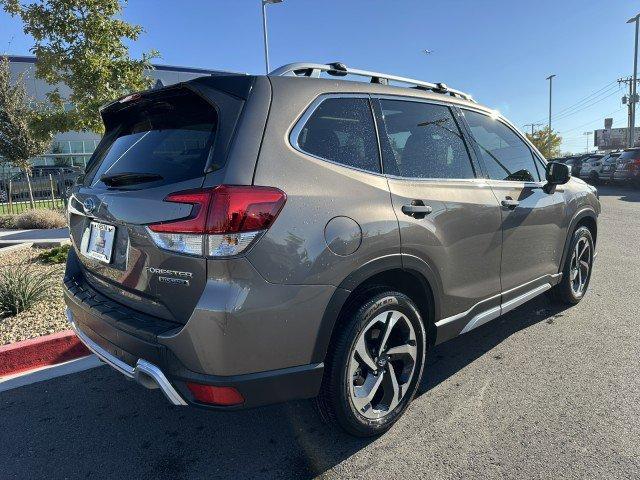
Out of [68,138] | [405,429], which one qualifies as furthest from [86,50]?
[68,138]

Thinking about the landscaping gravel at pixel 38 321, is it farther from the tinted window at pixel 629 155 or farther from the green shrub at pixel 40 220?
the tinted window at pixel 629 155

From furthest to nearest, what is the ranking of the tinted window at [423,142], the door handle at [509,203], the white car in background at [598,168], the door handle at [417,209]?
1. the white car in background at [598,168]
2. the door handle at [509,203]
3. the tinted window at [423,142]
4. the door handle at [417,209]

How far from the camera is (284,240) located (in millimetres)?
2023

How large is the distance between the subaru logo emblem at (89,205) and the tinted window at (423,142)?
1604mm

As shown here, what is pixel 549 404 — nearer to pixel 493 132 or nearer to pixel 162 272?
pixel 493 132

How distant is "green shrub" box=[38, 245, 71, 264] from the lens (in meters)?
6.31

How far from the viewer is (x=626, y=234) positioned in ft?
28.7

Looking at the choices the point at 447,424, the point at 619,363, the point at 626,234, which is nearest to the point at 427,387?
the point at 447,424

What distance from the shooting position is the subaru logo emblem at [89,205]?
250 centimetres

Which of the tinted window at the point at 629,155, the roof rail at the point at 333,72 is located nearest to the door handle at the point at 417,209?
the roof rail at the point at 333,72

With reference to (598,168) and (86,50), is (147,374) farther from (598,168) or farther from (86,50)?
(598,168)

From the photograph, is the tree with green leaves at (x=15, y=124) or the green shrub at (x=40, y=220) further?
the tree with green leaves at (x=15, y=124)

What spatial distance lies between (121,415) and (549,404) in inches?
105

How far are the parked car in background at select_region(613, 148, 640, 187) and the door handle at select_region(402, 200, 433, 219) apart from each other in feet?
67.1
